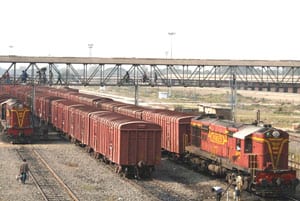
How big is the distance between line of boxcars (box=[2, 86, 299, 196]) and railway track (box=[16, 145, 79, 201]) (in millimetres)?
3519

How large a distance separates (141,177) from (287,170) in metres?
8.45

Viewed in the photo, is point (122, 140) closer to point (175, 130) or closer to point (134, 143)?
point (134, 143)

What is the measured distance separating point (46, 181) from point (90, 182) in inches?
93.5

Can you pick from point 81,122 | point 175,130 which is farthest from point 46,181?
point 81,122

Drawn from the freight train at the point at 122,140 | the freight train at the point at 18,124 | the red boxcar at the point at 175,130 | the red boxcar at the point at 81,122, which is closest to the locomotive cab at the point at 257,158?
the freight train at the point at 122,140

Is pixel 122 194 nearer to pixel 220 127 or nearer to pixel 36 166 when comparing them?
pixel 220 127

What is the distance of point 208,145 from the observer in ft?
104

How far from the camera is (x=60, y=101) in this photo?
52.1 meters

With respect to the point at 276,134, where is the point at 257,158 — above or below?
below

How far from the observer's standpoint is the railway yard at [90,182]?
2544cm

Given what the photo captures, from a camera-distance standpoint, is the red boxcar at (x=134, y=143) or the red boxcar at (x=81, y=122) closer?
the red boxcar at (x=134, y=143)

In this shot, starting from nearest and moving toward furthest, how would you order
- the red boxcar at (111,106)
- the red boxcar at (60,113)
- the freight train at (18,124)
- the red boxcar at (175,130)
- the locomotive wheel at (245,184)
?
the locomotive wheel at (245,184), the red boxcar at (175,130), the freight train at (18,124), the red boxcar at (111,106), the red boxcar at (60,113)

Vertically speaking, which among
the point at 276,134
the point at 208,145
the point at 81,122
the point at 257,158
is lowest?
the point at 208,145

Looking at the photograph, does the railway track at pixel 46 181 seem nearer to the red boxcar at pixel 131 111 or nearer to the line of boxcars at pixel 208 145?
the line of boxcars at pixel 208 145
